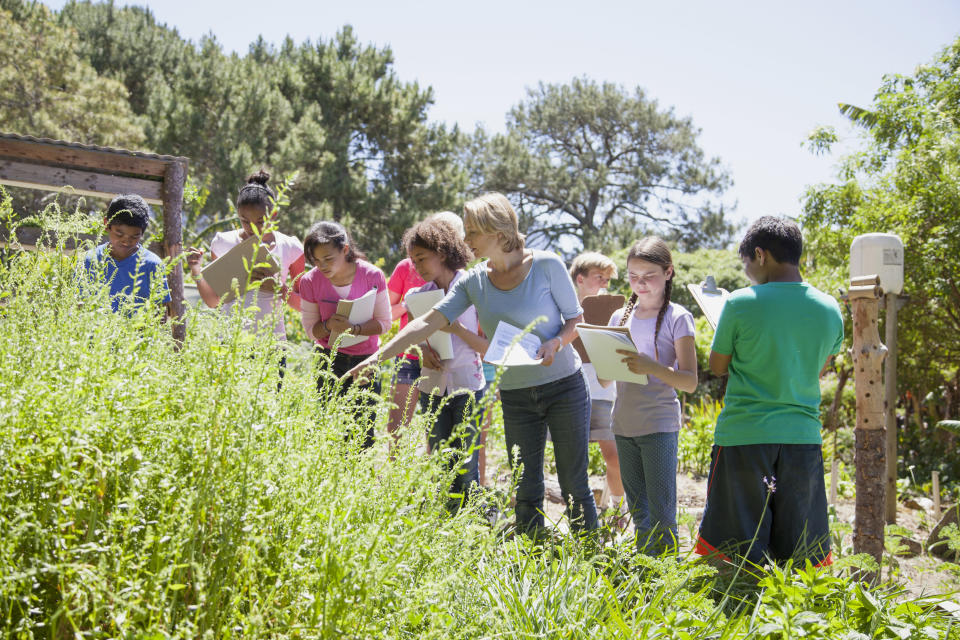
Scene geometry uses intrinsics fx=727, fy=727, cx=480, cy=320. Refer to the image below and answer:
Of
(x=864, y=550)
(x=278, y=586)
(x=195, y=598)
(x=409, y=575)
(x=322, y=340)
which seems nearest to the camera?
(x=278, y=586)

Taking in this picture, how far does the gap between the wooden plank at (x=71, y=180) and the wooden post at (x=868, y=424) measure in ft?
15.4

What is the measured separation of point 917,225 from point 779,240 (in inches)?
338

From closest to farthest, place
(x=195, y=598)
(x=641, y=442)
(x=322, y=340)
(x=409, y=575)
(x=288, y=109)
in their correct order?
(x=195, y=598) → (x=409, y=575) → (x=641, y=442) → (x=322, y=340) → (x=288, y=109)

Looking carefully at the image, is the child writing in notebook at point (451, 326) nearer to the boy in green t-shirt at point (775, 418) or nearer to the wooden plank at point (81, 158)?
the boy in green t-shirt at point (775, 418)

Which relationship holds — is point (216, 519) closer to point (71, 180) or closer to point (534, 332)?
point (534, 332)

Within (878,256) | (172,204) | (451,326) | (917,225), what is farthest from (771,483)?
(917,225)

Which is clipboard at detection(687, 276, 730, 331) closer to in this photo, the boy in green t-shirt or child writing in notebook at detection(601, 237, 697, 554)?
child writing in notebook at detection(601, 237, 697, 554)

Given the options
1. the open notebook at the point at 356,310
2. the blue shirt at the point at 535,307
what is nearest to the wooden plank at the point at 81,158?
the open notebook at the point at 356,310

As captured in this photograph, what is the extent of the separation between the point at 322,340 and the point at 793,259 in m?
2.63

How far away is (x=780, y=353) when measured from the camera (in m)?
2.80

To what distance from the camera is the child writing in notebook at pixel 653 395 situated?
130 inches

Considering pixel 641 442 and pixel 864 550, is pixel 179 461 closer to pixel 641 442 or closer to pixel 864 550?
pixel 641 442

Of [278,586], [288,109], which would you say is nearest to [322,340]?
[278,586]

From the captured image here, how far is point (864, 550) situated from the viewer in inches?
148
